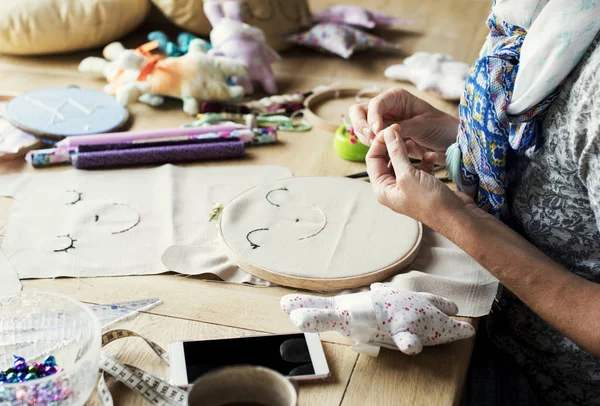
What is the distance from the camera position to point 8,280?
104cm

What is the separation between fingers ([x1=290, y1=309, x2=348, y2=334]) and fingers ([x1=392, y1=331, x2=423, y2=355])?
65 millimetres

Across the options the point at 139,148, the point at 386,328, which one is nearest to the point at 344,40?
the point at 139,148

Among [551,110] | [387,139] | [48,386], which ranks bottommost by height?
[48,386]

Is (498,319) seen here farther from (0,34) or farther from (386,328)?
(0,34)

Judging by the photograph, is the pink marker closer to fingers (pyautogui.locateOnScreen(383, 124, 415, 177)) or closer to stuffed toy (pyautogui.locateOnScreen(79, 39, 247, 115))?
stuffed toy (pyautogui.locateOnScreen(79, 39, 247, 115))

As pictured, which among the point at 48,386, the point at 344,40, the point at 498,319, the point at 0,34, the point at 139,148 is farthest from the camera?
the point at 344,40

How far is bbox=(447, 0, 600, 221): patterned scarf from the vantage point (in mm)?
924

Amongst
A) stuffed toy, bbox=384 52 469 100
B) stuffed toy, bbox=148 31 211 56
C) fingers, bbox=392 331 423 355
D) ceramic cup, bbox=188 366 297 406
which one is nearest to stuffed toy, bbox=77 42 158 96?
stuffed toy, bbox=148 31 211 56

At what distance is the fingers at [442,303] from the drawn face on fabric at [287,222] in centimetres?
25

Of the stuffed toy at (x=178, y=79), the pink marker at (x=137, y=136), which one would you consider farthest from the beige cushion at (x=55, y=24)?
the pink marker at (x=137, y=136)

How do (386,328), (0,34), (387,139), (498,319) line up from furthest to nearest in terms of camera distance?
(0,34) → (498,319) → (387,139) → (386,328)

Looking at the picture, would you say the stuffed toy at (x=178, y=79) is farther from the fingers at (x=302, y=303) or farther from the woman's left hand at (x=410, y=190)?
the fingers at (x=302, y=303)

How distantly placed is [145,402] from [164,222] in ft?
1.43

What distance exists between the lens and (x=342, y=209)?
4.03 feet
